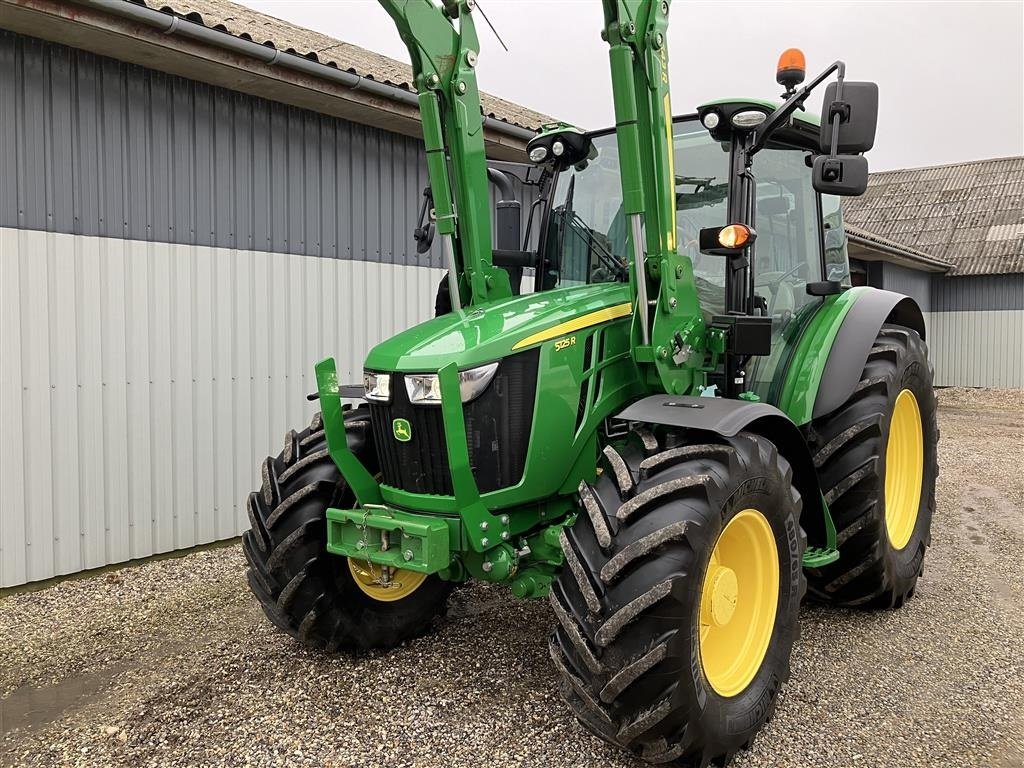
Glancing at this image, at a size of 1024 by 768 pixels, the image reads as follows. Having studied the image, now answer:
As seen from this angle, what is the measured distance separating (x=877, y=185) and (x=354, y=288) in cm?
2114

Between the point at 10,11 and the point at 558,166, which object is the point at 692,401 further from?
the point at 10,11

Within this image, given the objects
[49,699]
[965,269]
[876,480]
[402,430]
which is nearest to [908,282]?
[965,269]

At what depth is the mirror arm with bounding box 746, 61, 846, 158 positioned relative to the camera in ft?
10.4

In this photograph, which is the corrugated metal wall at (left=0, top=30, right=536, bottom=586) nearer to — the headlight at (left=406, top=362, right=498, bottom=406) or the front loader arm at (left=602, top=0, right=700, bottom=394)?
the headlight at (left=406, top=362, right=498, bottom=406)

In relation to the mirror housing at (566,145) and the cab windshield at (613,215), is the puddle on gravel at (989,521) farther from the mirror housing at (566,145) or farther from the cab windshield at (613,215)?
the mirror housing at (566,145)

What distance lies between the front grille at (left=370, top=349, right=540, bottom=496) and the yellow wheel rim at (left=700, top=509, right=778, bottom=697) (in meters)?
0.83

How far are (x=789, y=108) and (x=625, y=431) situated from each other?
1.49 meters

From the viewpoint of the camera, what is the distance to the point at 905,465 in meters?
4.73

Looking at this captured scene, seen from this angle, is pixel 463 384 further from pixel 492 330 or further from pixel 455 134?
pixel 455 134

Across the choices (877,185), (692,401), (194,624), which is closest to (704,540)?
(692,401)

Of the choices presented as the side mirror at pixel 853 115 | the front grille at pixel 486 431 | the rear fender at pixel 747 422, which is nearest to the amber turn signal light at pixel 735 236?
the side mirror at pixel 853 115

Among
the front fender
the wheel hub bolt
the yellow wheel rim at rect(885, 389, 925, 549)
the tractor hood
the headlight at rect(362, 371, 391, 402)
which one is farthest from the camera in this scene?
the yellow wheel rim at rect(885, 389, 925, 549)

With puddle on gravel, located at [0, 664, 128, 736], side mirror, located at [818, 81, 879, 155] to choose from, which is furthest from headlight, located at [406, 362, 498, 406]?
puddle on gravel, located at [0, 664, 128, 736]

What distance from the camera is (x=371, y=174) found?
21.2 ft
